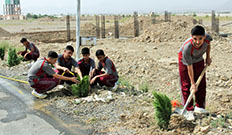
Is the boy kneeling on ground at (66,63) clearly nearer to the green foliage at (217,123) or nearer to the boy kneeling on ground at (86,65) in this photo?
the boy kneeling on ground at (86,65)

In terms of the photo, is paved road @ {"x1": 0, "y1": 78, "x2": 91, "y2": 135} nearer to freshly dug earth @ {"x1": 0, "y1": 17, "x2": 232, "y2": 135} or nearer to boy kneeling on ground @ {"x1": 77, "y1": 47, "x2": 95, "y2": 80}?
freshly dug earth @ {"x1": 0, "y1": 17, "x2": 232, "y2": 135}

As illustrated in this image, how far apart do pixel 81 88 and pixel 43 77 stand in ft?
3.25

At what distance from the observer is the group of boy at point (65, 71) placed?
609 centimetres

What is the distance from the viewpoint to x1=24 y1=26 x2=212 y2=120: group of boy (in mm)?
4602

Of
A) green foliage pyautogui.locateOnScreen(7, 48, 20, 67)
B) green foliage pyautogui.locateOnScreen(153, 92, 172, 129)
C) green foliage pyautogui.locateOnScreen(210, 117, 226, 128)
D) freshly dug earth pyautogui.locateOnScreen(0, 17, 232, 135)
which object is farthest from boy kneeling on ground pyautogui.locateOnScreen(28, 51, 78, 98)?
green foliage pyautogui.locateOnScreen(7, 48, 20, 67)

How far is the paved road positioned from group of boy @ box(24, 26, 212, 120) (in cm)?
44

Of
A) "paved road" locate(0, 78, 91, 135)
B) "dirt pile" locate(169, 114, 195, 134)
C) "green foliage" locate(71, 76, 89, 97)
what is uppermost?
"green foliage" locate(71, 76, 89, 97)

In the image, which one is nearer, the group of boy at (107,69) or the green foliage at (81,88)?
the group of boy at (107,69)

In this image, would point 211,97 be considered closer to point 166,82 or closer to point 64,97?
point 166,82

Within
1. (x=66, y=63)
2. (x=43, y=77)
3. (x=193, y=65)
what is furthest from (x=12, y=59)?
(x=193, y=65)

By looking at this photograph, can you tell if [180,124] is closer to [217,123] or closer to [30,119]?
[217,123]

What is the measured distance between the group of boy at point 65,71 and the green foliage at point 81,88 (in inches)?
6.5

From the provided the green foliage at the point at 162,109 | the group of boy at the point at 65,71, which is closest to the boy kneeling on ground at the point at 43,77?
the group of boy at the point at 65,71

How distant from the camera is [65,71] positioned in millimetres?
6496
